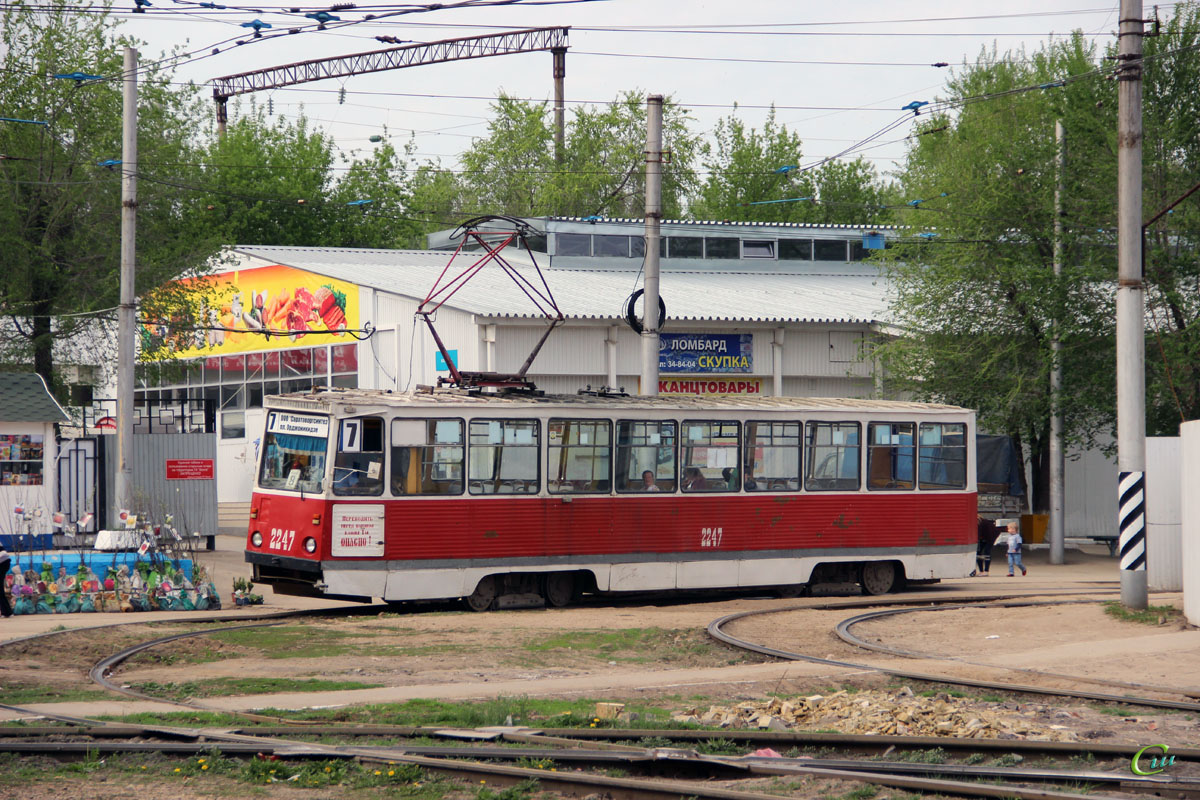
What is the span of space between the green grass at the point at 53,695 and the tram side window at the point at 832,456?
11.0 m

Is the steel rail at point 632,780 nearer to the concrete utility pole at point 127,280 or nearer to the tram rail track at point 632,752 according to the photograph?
the tram rail track at point 632,752

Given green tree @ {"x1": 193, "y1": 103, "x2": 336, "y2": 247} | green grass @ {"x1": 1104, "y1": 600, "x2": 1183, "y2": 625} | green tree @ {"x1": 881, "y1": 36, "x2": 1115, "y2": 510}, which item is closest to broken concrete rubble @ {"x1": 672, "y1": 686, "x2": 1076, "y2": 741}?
green grass @ {"x1": 1104, "y1": 600, "x2": 1183, "y2": 625}

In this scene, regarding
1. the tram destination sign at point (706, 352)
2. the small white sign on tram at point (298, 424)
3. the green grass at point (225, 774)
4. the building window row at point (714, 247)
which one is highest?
the building window row at point (714, 247)

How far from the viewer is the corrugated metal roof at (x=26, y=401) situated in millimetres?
23359

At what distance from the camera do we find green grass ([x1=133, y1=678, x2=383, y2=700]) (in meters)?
11.7

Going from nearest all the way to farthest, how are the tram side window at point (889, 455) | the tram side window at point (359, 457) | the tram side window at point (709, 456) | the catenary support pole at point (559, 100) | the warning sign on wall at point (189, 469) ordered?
the tram side window at point (359, 457) → the tram side window at point (709, 456) → the tram side window at point (889, 455) → the warning sign on wall at point (189, 469) → the catenary support pole at point (559, 100)

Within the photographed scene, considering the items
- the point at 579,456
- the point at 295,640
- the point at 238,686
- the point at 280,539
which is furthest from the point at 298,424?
the point at 238,686

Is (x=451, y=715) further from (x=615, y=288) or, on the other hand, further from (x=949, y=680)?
(x=615, y=288)

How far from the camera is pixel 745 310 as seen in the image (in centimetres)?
3359

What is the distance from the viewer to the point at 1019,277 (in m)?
27.6

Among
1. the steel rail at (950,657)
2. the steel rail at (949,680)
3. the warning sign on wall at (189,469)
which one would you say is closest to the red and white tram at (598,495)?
the steel rail at (950,657)

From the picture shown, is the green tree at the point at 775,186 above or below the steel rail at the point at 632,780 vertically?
above

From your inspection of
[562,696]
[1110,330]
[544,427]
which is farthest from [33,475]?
[1110,330]

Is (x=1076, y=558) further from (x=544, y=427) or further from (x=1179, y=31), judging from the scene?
(x=544, y=427)
